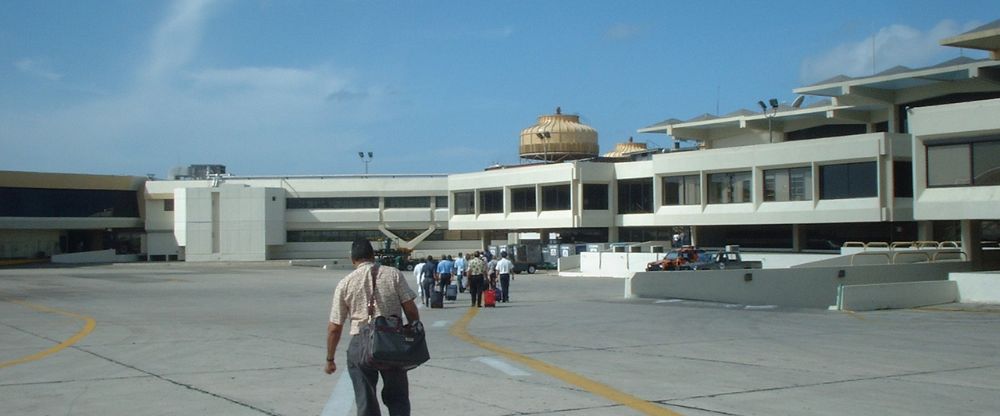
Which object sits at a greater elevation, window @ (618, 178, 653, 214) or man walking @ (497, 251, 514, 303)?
window @ (618, 178, 653, 214)

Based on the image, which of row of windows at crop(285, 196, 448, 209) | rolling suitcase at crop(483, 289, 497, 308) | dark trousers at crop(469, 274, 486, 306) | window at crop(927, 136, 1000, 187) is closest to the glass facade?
row of windows at crop(285, 196, 448, 209)

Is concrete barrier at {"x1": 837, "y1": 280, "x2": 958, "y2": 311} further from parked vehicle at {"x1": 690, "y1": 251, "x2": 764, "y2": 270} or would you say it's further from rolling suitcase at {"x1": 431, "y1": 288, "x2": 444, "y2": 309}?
rolling suitcase at {"x1": 431, "y1": 288, "x2": 444, "y2": 309}

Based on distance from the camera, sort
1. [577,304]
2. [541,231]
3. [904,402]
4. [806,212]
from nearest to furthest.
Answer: [904,402] → [577,304] → [806,212] → [541,231]

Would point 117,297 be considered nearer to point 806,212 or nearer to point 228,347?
point 228,347

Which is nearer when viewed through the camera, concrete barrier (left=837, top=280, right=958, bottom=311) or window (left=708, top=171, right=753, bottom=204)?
concrete barrier (left=837, top=280, right=958, bottom=311)

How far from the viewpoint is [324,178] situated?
89125mm

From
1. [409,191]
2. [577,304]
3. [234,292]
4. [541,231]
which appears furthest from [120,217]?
[577,304]

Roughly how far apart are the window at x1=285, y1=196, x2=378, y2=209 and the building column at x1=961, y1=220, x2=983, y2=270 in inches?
2398

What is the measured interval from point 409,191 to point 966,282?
63.1 m

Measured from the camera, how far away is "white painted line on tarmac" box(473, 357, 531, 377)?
488 inches

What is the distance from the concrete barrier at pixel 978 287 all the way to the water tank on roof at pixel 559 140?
2016 inches

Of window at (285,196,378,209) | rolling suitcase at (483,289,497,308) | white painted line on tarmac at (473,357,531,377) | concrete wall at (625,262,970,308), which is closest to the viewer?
white painted line on tarmac at (473,357,531,377)

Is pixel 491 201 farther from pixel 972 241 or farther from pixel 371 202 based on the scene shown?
pixel 972 241

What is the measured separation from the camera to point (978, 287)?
94.6 ft
